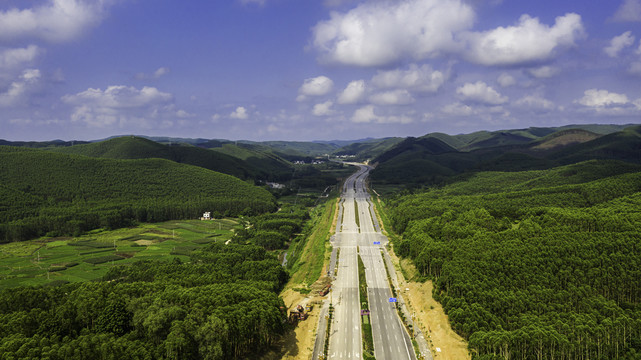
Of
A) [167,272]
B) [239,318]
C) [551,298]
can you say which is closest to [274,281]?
[167,272]

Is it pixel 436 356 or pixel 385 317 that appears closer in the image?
pixel 436 356

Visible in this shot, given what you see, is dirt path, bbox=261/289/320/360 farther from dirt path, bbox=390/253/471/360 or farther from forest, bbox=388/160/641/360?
forest, bbox=388/160/641/360

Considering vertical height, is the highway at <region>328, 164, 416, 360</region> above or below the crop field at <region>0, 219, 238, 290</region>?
below

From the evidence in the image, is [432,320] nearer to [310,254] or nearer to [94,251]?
[310,254]

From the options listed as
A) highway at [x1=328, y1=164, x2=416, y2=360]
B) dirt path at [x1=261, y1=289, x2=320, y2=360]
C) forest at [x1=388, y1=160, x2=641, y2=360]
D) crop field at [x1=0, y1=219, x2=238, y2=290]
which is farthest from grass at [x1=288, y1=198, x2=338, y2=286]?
crop field at [x1=0, y1=219, x2=238, y2=290]

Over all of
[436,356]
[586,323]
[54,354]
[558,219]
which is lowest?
[436,356]

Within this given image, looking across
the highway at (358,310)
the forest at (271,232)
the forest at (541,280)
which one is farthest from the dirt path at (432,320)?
the forest at (271,232)

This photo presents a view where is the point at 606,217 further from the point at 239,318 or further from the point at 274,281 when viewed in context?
the point at 239,318

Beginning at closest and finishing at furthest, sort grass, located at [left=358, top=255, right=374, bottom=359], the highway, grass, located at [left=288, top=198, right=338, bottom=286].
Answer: grass, located at [left=358, top=255, right=374, bottom=359] → the highway → grass, located at [left=288, top=198, right=338, bottom=286]
